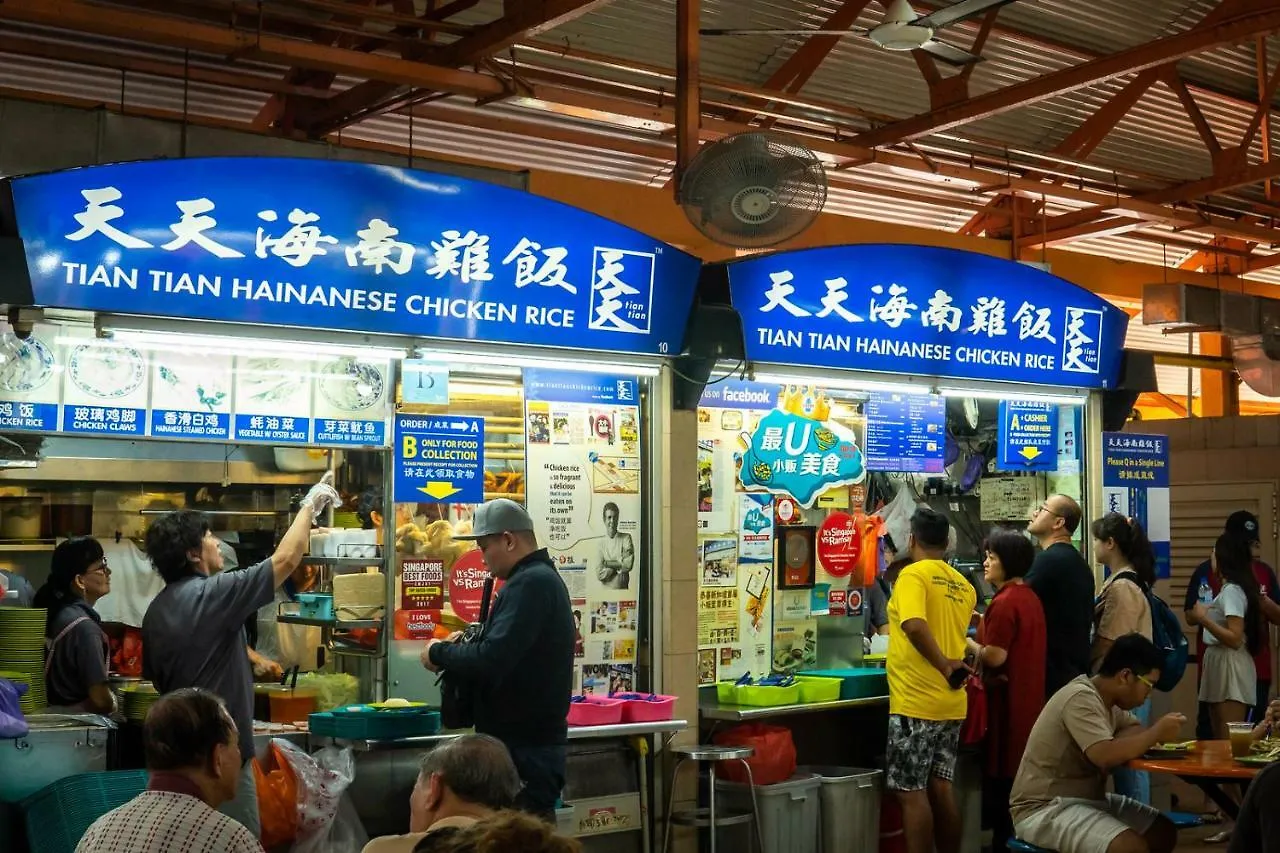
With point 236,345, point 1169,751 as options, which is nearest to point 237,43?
point 236,345

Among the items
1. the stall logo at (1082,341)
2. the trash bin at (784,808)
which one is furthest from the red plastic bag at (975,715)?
the stall logo at (1082,341)

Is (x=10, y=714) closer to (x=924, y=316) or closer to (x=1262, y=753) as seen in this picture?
(x=1262, y=753)

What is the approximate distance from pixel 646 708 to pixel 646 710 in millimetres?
11

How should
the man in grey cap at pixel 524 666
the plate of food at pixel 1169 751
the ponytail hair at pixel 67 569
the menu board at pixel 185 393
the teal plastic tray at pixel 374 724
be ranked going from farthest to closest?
the ponytail hair at pixel 67 569
the menu board at pixel 185 393
the teal plastic tray at pixel 374 724
the plate of food at pixel 1169 751
the man in grey cap at pixel 524 666

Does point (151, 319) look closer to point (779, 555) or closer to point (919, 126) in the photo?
point (779, 555)

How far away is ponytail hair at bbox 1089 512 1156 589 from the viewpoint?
8117 millimetres

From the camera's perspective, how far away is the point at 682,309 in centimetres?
726

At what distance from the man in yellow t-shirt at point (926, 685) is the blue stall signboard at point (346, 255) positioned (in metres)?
1.64

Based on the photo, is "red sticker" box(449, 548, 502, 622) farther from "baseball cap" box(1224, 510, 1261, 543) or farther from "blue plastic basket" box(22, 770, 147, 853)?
"baseball cap" box(1224, 510, 1261, 543)

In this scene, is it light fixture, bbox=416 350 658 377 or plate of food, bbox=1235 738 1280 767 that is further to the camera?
light fixture, bbox=416 350 658 377

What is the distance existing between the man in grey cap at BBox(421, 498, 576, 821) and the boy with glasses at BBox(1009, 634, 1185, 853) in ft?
6.15

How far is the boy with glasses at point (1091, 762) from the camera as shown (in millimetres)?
5676

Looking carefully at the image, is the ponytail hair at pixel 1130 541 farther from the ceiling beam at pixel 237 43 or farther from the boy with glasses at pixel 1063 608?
the ceiling beam at pixel 237 43

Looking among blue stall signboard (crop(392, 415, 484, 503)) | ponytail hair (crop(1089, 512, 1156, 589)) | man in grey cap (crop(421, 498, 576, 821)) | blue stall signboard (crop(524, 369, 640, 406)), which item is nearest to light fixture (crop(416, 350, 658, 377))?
blue stall signboard (crop(524, 369, 640, 406))
